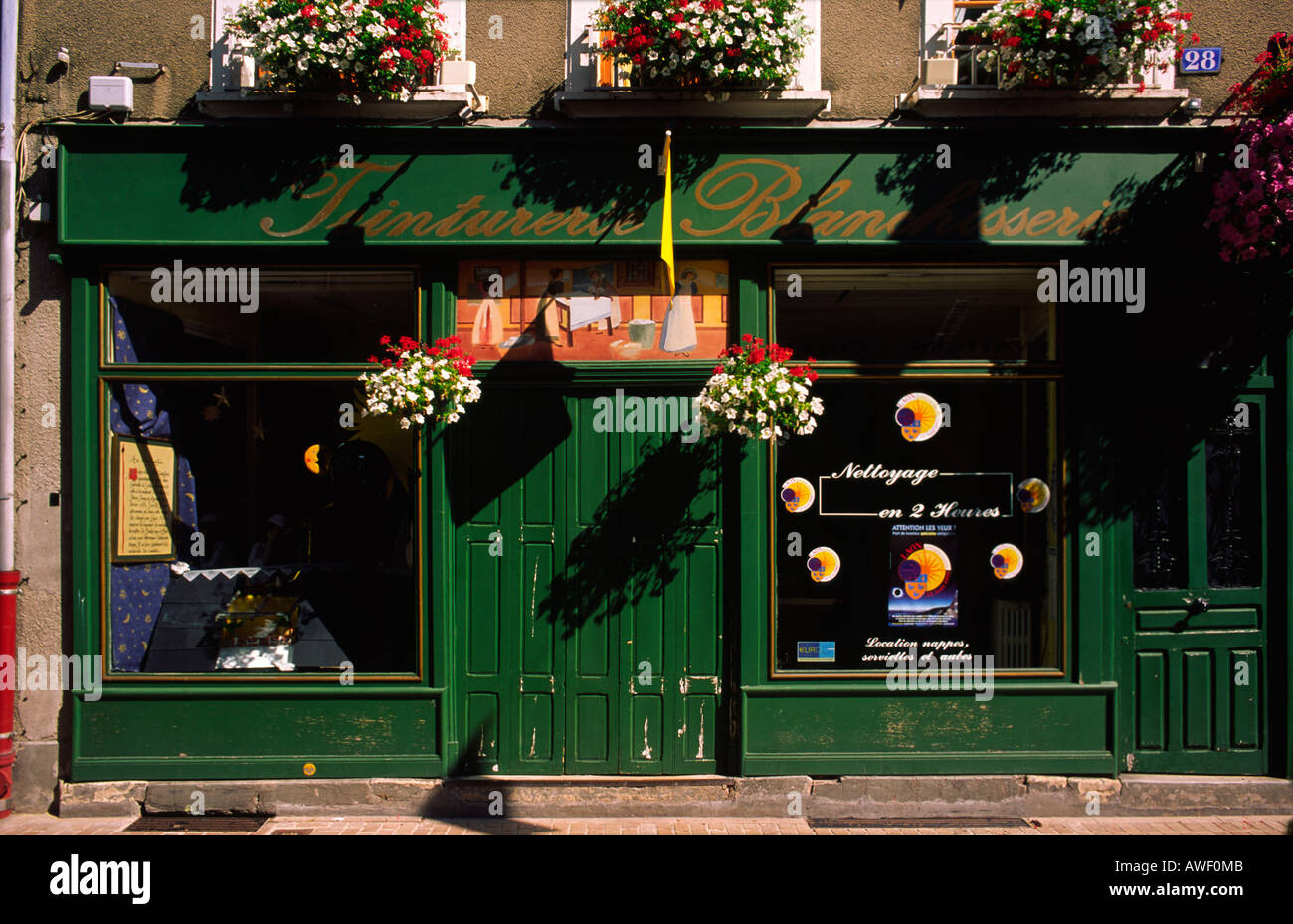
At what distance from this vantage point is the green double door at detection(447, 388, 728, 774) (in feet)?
20.4

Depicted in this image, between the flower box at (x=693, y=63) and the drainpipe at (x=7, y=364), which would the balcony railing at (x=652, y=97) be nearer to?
the flower box at (x=693, y=63)

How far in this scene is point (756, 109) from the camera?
611 cm

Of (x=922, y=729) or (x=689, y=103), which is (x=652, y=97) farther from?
(x=922, y=729)

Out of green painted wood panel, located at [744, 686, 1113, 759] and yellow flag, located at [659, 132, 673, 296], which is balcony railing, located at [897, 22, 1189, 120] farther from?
green painted wood panel, located at [744, 686, 1113, 759]

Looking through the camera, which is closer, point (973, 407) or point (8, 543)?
point (8, 543)

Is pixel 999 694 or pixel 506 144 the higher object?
pixel 506 144

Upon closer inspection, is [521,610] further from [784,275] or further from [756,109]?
[756,109]

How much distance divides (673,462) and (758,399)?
95 centimetres

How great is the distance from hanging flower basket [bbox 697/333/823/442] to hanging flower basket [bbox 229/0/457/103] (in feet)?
9.52

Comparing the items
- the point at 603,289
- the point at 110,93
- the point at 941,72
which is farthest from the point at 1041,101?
the point at 110,93

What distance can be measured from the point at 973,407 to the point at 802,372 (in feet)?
4.52

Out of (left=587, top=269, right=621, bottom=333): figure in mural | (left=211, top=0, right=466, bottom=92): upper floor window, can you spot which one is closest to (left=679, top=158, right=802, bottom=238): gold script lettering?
(left=587, top=269, right=621, bottom=333): figure in mural

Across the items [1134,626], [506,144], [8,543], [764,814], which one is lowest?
[764,814]

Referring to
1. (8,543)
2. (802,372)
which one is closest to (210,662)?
(8,543)
